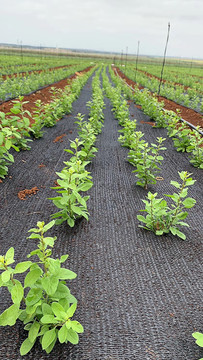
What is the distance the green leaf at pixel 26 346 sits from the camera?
142 cm

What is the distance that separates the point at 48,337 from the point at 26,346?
17 centimetres

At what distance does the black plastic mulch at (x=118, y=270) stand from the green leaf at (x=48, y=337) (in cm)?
16

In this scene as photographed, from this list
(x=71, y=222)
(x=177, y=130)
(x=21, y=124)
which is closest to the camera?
(x=71, y=222)

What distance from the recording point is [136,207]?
310 cm

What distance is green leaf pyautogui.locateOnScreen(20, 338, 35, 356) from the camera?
1.42 meters

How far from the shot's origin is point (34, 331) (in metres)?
1.47

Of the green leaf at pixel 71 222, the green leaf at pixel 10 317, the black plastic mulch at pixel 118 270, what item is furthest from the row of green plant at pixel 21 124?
the green leaf at pixel 10 317

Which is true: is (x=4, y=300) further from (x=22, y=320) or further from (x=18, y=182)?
(x=18, y=182)

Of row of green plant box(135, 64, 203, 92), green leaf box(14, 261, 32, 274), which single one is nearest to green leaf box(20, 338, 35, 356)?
green leaf box(14, 261, 32, 274)

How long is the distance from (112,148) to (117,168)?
1.10 metres

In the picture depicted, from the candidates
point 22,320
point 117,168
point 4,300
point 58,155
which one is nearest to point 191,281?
point 22,320

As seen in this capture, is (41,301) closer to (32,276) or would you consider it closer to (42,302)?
(42,302)

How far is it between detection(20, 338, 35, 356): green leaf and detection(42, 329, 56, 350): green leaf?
0.13 meters

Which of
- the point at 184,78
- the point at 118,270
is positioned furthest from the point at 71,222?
the point at 184,78
